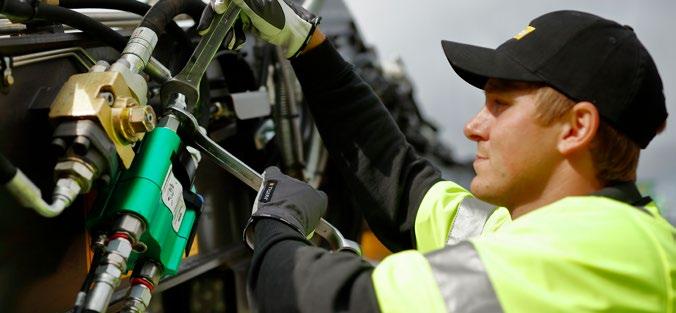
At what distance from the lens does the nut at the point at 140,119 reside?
113cm

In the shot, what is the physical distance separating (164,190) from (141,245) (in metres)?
0.10

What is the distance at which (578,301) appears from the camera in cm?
104

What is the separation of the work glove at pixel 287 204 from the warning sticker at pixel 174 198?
0.13 m

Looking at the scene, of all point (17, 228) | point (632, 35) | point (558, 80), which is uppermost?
point (632, 35)

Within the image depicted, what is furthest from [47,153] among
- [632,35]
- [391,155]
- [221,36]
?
[632,35]

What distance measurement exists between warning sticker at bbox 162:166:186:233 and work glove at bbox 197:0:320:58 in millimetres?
353

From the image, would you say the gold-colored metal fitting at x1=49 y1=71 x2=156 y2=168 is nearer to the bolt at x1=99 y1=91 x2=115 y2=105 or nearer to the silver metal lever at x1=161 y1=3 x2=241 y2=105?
the bolt at x1=99 y1=91 x2=115 y2=105

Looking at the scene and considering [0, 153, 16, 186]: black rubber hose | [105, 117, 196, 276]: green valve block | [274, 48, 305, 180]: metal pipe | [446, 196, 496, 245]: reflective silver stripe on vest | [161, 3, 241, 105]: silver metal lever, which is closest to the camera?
[0, 153, 16, 186]: black rubber hose

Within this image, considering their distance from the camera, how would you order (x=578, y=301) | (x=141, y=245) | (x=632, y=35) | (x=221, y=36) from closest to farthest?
1. (x=578, y=301)
2. (x=141, y=245)
3. (x=632, y=35)
4. (x=221, y=36)

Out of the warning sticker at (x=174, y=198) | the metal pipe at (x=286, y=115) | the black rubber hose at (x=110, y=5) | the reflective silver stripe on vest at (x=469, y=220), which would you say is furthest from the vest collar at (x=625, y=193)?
the metal pipe at (x=286, y=115)

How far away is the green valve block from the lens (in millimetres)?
1151

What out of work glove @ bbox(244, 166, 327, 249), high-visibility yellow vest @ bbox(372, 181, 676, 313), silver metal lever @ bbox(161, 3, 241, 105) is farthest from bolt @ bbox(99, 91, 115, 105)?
high-visibility yellow vest @ bbox(372, 181, 676, 313)

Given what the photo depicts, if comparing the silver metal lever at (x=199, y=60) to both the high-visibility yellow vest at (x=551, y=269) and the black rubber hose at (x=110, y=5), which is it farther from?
the high-visibility yellow vest at (x=551, y=269)

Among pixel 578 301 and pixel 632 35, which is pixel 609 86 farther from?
pixel 578 301
